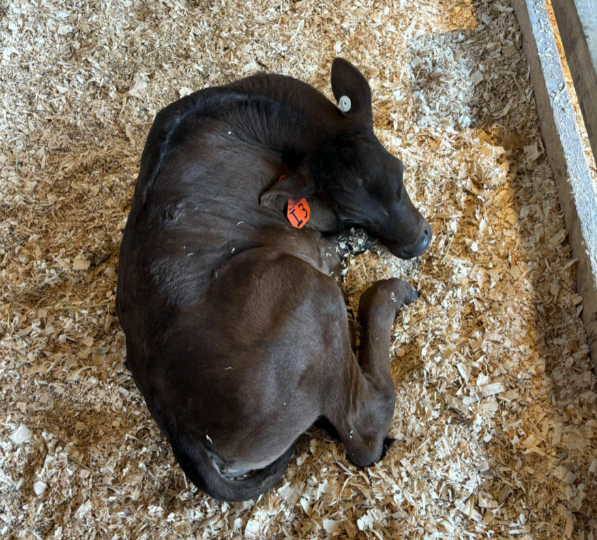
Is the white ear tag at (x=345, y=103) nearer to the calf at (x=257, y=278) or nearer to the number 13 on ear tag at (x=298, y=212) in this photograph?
the calf at (x=257, y=278)

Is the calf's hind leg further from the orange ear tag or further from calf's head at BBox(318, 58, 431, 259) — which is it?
the orange ear tag

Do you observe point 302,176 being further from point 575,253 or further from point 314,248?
point 575,253

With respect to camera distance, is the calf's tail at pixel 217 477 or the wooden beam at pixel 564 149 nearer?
the calf's tail at pixel 217 477

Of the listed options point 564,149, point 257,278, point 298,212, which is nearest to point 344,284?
point 298,212

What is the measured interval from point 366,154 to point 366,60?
1.89m

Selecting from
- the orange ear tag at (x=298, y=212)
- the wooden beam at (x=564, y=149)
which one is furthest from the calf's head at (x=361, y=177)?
the wooden beam at (x=564, y=149)

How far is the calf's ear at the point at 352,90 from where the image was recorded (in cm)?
332

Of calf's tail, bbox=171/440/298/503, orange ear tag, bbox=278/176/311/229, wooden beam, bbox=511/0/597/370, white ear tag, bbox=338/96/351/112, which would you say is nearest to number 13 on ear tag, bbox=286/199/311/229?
orange ear tag, bbox=278/176/311/229

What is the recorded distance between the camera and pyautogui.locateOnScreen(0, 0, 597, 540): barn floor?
2.94 meters

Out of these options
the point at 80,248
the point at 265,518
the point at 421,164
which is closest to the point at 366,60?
the point at 421,164

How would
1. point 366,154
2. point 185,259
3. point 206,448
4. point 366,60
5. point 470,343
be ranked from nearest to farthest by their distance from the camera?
point 206,448 < point 185,259 < point 366,154 < point 470,343 < point 366,60

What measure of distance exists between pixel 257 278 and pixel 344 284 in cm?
116

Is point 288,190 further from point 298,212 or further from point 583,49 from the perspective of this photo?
point 583,49

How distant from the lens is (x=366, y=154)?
310 cm
